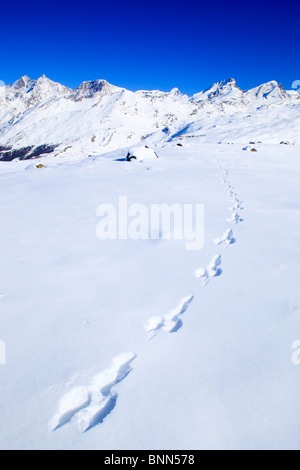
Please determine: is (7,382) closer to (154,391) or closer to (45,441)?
(45,441)

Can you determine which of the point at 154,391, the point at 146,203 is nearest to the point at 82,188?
the point at 146,203

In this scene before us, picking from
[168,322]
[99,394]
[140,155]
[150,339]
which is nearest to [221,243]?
[168,322]

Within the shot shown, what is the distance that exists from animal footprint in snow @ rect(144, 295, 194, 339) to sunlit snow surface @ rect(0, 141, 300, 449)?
2 centimetres

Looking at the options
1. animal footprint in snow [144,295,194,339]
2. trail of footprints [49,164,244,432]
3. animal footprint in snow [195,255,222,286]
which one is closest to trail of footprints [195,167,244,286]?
animal footprint in snow [195,255,222,286]

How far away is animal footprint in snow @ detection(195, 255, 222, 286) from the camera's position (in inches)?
166

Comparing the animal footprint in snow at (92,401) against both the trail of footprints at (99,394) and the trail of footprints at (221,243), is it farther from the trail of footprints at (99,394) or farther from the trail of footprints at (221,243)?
the trail of footprints at (221,243)

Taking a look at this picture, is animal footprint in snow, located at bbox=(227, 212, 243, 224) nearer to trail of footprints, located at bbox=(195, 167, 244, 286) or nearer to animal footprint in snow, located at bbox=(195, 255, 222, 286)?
trail of footprints, located at bbox=(195, 167, 244, 286)

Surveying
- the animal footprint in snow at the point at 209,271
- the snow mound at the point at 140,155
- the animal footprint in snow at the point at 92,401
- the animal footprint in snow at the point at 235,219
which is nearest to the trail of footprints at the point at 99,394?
the animal footprint in snow at the point at 92,401

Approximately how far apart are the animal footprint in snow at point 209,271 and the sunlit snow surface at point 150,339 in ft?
0.10

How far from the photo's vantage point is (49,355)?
269 centimetres

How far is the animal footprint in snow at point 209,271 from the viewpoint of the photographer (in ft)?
13.9

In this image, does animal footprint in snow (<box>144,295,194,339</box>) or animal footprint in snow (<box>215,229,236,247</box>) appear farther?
animal footprint in snow (<box>215,229,236,247</box>)

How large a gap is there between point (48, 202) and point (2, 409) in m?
7.74

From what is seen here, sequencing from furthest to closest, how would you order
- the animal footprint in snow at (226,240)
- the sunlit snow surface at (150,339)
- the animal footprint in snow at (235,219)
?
the animal footprint in snow at (235,219) → the animal footprint in snow at (226,240) → the sunlit snow surface at (150,339)
